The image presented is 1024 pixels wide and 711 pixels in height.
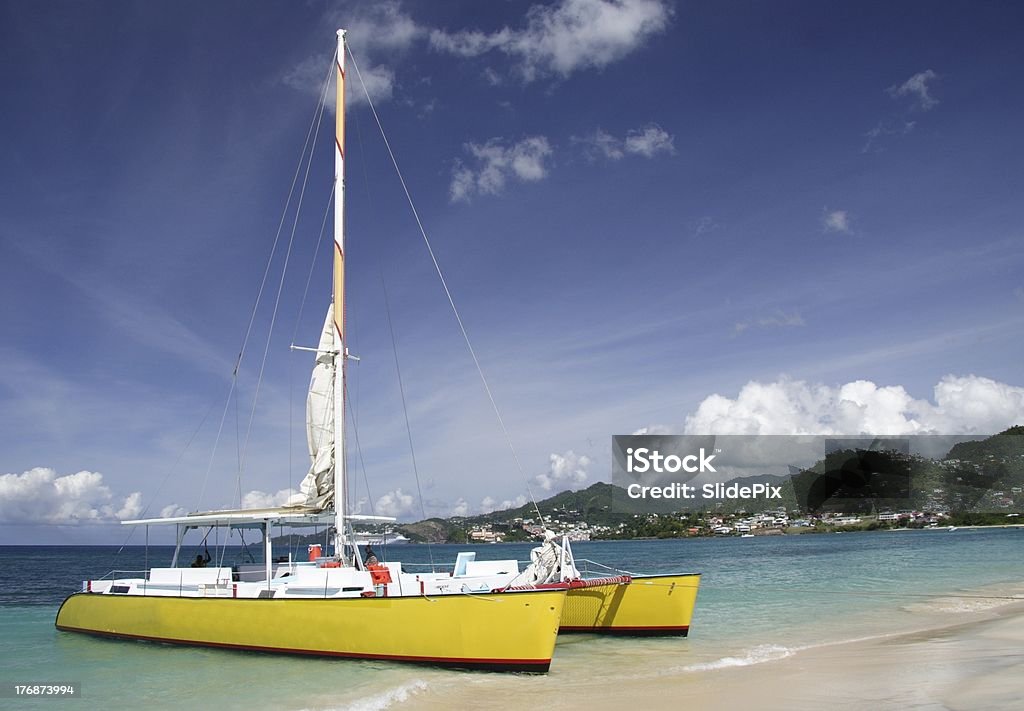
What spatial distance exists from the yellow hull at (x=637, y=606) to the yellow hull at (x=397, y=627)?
418 centimetres

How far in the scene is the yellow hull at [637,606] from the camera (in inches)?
682

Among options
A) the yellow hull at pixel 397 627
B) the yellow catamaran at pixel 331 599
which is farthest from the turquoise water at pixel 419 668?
the yellow catamaran at pixel 331 599

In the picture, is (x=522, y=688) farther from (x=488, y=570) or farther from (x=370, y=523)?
(x=370, y=523)

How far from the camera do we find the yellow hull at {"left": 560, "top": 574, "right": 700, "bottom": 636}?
17328 mm

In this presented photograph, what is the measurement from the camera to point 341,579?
14805 millimetres

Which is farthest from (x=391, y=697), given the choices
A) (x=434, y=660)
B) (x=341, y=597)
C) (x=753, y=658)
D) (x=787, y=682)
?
(x=753, y=658)

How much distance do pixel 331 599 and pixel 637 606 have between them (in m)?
7.05

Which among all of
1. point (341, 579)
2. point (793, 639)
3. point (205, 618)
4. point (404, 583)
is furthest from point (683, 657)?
point (205, 618)

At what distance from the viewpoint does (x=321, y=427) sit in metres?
17.9

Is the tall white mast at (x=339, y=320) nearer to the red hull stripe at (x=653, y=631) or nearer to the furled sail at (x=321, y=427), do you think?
the furled sail at (x=321, y=427)

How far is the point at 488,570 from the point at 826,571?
32.7 m

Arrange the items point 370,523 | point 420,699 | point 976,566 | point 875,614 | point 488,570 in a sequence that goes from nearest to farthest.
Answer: point 420,699 → point 488,570 → point 370,523 → point 875,614 → point 976,566

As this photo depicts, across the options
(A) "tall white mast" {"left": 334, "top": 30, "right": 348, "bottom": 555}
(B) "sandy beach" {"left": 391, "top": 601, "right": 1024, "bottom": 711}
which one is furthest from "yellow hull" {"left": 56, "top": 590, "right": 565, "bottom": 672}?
(A) "tall white mast" {"left": 334, "top": 30, "right": 348, "bottom": 555}

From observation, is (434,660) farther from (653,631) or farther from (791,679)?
(653,631)
